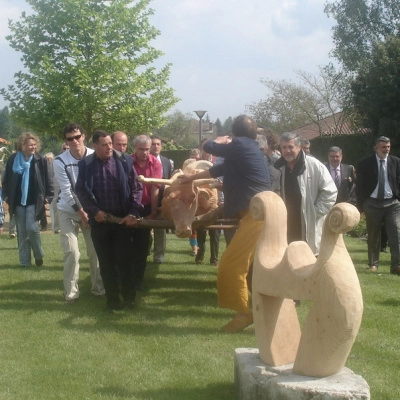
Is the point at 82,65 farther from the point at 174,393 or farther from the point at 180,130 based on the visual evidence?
the point at 180,130

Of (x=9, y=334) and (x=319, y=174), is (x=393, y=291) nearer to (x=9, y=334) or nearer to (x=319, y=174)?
(x=319, y=174)

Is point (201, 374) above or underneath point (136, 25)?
Answer: underneath

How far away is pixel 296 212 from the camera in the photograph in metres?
7.73

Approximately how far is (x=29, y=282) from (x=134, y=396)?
494 cm

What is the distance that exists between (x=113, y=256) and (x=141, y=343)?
1.63 metres

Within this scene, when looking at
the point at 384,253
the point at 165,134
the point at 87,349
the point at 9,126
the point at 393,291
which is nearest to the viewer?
the point at 87,349

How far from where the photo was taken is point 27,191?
10.9 metres

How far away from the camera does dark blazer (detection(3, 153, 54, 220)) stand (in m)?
10.9

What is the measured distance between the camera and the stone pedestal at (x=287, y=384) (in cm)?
413

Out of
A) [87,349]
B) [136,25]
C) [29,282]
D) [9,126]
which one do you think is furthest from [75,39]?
[9,126]

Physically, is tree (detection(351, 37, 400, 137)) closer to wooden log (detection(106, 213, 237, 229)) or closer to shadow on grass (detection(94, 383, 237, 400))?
wooden log (detection(106, 213, 237, 229))

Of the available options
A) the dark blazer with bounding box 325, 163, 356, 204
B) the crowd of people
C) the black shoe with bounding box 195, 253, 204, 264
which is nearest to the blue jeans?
the crowd of people

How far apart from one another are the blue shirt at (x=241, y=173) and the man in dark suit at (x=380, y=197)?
450 centimetres

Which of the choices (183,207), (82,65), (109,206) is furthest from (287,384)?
(82,65)
